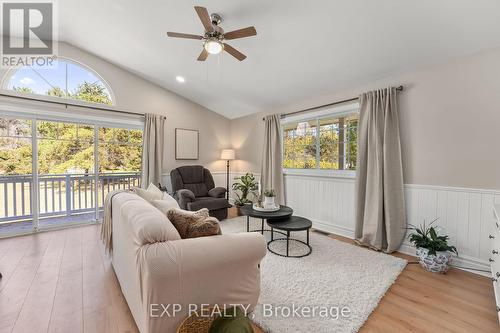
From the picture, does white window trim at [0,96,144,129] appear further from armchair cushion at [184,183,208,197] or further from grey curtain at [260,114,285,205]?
grey curtain at [260,114,285,205]

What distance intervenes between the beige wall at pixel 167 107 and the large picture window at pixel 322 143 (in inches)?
78.1

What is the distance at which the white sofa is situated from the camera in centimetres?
120

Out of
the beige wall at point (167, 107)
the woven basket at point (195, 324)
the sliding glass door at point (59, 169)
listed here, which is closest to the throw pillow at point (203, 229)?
the woven basket at point (195, 324)

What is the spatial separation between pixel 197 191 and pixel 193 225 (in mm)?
3210

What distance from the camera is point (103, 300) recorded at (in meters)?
1.90

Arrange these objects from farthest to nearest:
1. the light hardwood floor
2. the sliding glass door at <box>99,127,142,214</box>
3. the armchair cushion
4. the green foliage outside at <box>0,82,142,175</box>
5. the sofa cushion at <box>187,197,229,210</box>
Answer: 1. the armchair cushion
2. the sliding glass door at <box>99,127,142,214</box>
3. the sofa cushion at <box>187,197,229,210</box>
4. the green foliage outside at <box>0,82,142,175</box>
5. the light hardwood floor

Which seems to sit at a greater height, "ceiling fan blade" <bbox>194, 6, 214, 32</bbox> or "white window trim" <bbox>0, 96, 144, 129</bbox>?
"ceiling fan blade" <bbox>194, 6, 214, 32</bbox>

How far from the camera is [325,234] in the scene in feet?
11.9

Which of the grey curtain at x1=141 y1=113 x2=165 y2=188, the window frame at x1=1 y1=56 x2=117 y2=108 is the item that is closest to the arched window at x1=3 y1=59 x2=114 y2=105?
the window frame at x1=1 y1=56 x2=117 y2=108

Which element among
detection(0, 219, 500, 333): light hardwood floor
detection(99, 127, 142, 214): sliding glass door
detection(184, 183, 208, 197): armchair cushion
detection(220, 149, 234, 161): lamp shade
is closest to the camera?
detection(0, 219, 500, 333): light hardwood floor

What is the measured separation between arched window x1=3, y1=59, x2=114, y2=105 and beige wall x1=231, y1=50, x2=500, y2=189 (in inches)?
190

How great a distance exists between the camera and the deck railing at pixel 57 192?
3.75 metres

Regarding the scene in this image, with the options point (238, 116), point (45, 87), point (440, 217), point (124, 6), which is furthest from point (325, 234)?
point (45, 87)

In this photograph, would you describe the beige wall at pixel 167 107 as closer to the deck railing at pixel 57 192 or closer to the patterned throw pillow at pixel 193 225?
the deck railing at pixel 57 192
